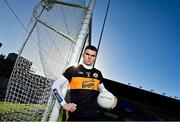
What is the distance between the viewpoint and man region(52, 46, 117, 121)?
310 centimetres

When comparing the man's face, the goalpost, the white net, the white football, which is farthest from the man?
the white net

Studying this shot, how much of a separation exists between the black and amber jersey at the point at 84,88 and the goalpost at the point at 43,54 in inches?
54.0

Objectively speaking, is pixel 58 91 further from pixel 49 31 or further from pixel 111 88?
pixel 111 88

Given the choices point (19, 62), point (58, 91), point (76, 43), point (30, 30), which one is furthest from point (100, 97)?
point (30, 30)

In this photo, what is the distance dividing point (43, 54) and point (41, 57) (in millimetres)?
96

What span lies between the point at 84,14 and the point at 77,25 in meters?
0.48

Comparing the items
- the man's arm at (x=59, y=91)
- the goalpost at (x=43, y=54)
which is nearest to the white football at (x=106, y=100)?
the man's arm at (x=59, y=91)

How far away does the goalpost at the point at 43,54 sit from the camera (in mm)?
5082

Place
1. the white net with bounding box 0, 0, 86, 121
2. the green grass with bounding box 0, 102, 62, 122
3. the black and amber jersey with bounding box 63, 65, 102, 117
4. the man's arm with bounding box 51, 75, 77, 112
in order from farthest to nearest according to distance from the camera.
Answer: the white net with bounding box 0, 0, 86, 121
the green grass with bounding box 0, 102, 62, 122
the black and amber jersey with bounding box 63, 65, 102, 117
the man's arm with bounding box 51, 75, 77, 112

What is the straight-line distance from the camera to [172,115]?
1817cm

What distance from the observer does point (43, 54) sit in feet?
19.5

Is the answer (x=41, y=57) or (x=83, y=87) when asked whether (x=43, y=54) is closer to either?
(x=41, y=57)

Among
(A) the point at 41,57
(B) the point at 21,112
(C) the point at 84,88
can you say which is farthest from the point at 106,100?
(A) the point at 41,57

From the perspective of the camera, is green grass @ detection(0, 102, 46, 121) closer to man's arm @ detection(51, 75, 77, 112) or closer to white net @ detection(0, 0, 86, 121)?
white net @ detection(0, 0, 86, 121)
